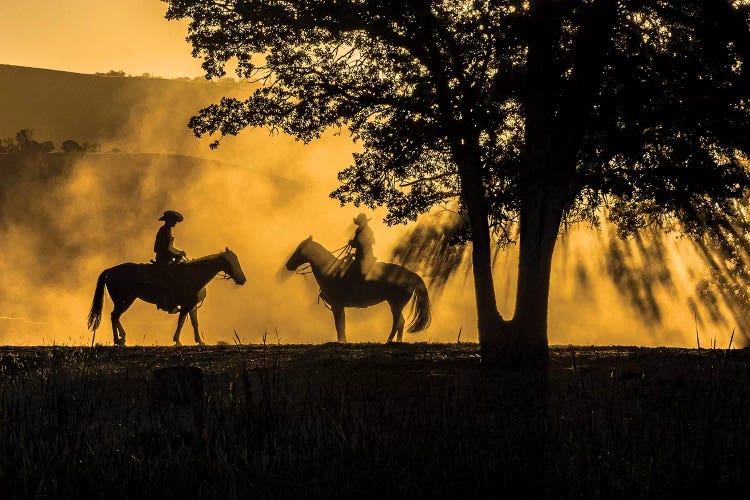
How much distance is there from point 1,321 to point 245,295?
23.4m

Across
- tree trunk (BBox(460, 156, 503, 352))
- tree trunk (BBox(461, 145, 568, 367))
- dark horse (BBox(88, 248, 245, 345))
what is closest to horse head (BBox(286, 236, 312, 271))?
dark horse (BBox(88, 248, 245, 345))

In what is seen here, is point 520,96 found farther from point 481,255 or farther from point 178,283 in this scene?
point 178,283

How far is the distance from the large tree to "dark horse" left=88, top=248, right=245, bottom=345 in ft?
28.9

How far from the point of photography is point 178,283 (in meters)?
26.2

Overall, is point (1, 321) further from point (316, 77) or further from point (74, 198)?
point (316, 77)

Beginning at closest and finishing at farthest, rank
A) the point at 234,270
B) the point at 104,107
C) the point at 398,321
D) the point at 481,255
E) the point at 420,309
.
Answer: the point at 481,255 → the point at 398,321 → the point at 420,309 → the point at 234,270 → the point at 104,107

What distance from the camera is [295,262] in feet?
87.5

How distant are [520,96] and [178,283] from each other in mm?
12965

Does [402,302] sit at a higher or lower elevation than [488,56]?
lower

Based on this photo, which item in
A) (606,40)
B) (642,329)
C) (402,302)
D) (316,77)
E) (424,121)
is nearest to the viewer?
(606,40)

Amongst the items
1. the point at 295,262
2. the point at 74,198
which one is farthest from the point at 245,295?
the point at 295,262

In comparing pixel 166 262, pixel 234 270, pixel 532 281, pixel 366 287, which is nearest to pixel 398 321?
pixel 366 287

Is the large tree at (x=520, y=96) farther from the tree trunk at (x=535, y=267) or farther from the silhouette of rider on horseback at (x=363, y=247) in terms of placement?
the silhouette of rider on horseback at (x=363, y=247)

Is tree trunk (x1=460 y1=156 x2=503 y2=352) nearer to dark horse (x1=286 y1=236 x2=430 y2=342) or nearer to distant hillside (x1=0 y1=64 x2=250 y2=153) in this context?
dark horse (x1=286 y1=236 x2=430 y2=342)
